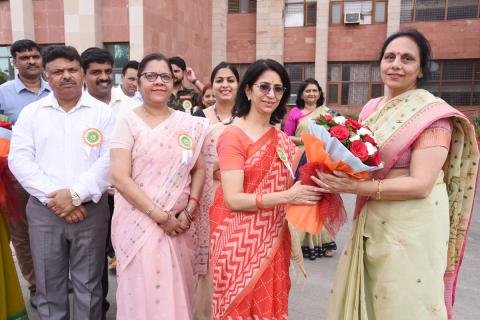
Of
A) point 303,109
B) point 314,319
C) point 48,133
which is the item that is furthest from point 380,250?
point 303,109

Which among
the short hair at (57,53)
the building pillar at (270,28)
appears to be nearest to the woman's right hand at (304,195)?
the short hair at (57,53)

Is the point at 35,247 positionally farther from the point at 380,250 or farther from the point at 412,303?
the point at 412,303

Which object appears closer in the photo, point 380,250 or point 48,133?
point 380,250

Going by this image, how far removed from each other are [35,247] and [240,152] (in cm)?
143

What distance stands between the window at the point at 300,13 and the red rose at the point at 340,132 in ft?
54.2

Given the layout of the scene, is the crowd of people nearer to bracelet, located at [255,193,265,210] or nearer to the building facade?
bracelet, located at [255,193,265,210]

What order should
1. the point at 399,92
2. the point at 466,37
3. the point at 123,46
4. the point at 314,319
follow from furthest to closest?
the point at 466,37 → the point at 123,46 → the point at 314,319 → the point at 399,92

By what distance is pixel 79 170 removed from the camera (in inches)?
93.9

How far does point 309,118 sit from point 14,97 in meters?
2.92

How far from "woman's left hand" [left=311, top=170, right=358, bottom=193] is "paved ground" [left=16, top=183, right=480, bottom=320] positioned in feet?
3.42

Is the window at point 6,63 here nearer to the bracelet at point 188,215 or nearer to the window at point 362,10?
the window at point 362,10

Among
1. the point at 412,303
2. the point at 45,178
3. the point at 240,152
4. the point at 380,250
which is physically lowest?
the point at 412,303

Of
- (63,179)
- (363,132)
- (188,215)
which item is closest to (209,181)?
(188,215)

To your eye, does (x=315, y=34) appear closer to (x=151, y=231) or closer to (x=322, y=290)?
(x=322, y=290)
